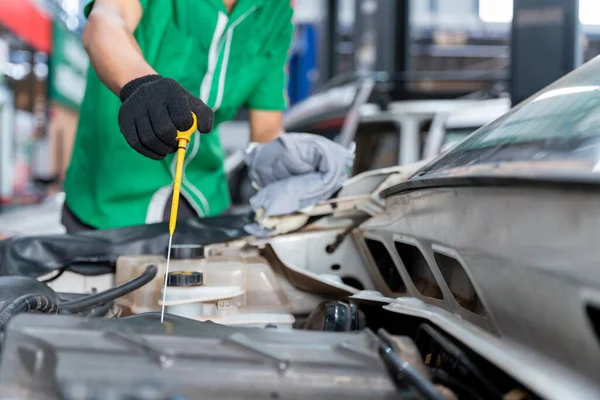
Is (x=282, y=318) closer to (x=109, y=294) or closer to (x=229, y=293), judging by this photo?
(x=229, y=293)

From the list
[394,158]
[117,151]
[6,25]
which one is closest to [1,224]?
[6,25]

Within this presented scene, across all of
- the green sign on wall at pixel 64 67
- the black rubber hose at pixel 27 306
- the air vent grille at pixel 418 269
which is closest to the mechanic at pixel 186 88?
the air vent grille at pixel 418 269

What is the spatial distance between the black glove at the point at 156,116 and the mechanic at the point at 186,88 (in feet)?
1.28

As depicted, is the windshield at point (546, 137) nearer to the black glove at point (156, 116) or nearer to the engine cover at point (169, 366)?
the engine cover at point (169, 366)

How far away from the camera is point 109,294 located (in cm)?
104

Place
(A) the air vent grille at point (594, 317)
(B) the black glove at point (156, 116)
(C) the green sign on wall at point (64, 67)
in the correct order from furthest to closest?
(C) the green sign on wall at point (64, 67) < (B) the black glove at point (156, 116) < (A) the air vent grille at point (594, 317)

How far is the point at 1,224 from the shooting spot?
7.41 metres

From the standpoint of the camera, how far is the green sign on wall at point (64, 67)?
8766 millimetres

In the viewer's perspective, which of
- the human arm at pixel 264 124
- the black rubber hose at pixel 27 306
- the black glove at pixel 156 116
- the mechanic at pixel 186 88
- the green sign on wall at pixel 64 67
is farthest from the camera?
the green sign on wall at pixel 64 67

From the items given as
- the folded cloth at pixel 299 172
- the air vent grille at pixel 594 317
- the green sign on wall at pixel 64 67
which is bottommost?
the air vent grille at pixel 594 317

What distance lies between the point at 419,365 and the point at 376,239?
1.64 feet

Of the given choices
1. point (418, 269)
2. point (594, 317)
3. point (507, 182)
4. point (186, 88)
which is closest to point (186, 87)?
point (186, 88)

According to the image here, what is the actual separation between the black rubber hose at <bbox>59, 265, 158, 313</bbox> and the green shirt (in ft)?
1.90

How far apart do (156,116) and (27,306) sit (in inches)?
13.6
